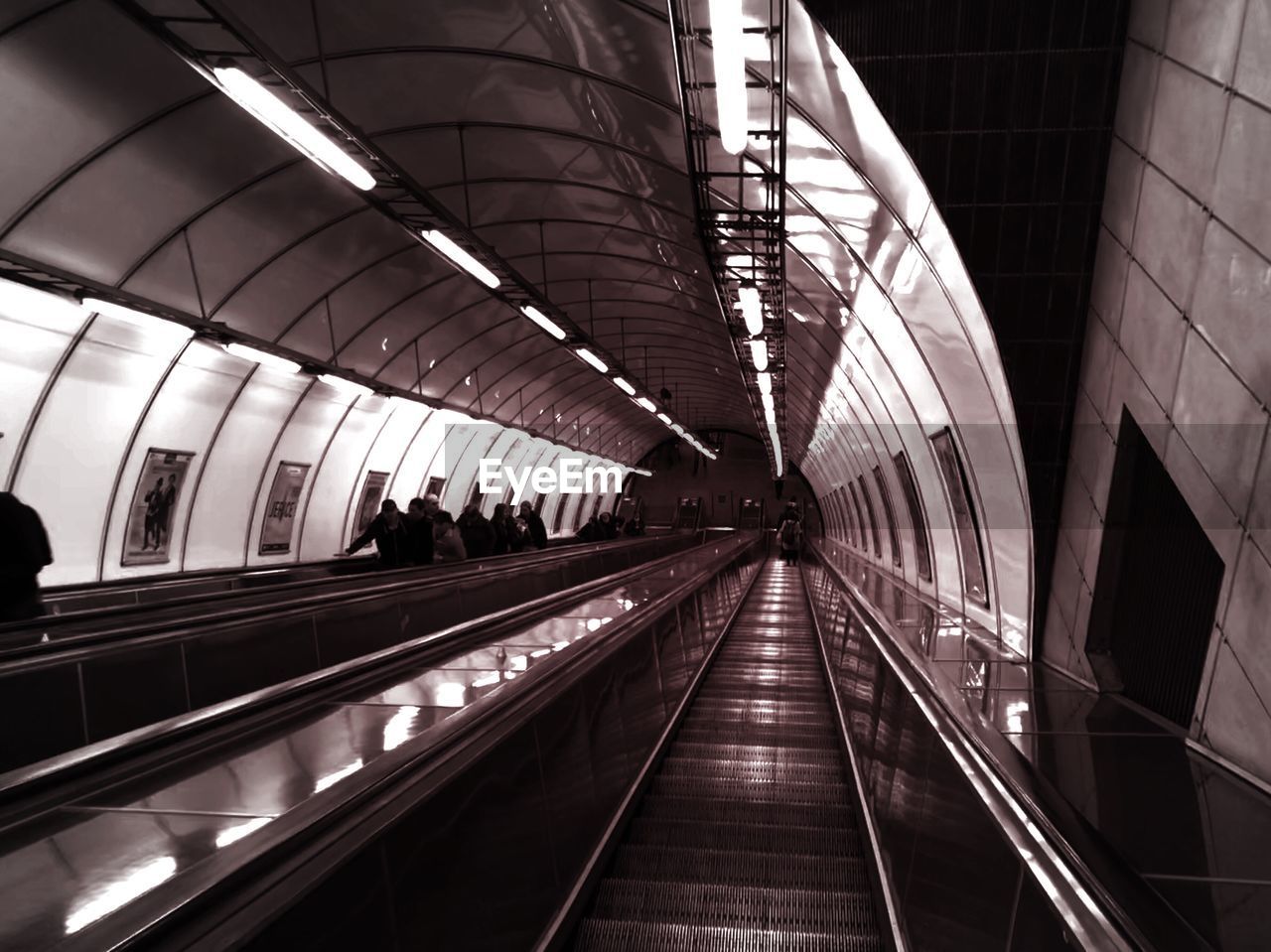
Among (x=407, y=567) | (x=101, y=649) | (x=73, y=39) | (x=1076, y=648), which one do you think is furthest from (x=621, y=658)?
(x=73, y=39)

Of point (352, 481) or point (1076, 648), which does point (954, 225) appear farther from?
point (352, 481)

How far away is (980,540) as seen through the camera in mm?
13617

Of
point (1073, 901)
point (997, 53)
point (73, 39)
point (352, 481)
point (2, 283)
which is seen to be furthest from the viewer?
point (352, 481)

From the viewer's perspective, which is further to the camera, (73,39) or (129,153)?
(129,153)

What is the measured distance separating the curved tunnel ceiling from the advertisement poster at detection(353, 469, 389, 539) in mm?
6435

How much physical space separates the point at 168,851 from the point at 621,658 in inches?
166

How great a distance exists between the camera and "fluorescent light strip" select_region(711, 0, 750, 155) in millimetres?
5551

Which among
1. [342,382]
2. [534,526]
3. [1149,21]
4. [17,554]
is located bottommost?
[534,526]

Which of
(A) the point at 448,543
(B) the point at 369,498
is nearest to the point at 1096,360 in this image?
(A) the point at 448,543

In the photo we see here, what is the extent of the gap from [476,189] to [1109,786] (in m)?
12.7

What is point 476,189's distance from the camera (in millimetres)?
15133

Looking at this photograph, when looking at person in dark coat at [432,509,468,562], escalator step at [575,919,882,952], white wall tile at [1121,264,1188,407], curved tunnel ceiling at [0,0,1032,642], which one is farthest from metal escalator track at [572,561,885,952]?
person in dark coat at [432,509,468,562]

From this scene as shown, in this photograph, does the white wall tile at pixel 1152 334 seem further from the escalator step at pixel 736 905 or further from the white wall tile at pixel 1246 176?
the escalator step at pixel 736 905

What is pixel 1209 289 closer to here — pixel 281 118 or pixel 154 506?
pixel 281 118
